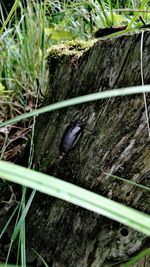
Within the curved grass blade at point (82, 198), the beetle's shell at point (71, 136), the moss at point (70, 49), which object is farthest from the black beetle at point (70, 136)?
the curved grass blade at point (82, 198)

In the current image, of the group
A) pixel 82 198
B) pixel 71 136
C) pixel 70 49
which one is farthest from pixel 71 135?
pixel 82 198

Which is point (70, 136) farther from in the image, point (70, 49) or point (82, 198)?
point (82, 198)

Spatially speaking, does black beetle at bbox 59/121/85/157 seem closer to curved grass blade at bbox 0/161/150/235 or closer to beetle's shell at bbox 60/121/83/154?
beetle's shell at bbox 60/121/83/154

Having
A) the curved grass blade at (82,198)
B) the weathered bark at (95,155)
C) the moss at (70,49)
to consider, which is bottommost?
the weathered bark at (95,155)

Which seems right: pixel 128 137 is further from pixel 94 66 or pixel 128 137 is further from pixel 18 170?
pixel 18 170

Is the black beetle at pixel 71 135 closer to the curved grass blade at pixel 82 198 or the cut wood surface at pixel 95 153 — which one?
the cut wood surface at pixel 95 153

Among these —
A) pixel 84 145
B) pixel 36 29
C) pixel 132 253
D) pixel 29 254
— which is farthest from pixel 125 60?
pixel 36 29
